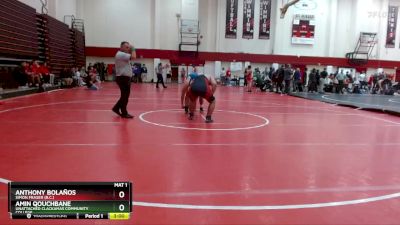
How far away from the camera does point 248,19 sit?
31219 millimetres

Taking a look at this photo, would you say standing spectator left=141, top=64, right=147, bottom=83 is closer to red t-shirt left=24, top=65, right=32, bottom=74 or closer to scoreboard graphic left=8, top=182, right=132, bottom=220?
red t-shirt left=24, top=65, right=32, bottom=74

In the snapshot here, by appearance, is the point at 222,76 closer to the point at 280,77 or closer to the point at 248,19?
the point at 248,19

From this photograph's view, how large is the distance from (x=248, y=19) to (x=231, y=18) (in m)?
1.56

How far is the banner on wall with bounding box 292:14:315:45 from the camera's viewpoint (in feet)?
104

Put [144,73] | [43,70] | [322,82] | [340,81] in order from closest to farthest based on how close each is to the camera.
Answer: [43,70] < [322,82] < [340,81] < [144,73]

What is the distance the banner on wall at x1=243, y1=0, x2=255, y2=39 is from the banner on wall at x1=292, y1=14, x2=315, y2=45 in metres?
3.91

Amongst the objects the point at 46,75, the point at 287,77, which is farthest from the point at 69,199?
the point at 287,77

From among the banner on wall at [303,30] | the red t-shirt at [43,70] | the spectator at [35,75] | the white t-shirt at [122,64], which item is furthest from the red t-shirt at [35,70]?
the banner on wall at [303,30]

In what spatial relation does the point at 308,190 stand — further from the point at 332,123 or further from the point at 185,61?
the point at 185,61

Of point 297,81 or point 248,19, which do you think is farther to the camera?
point 248,19

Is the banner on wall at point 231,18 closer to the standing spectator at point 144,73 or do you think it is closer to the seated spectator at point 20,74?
the standing spectator at point 144,73

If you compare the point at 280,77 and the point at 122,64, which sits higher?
the point at 122,64

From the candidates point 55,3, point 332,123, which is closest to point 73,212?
point 332,123

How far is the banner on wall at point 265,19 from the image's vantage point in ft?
102
